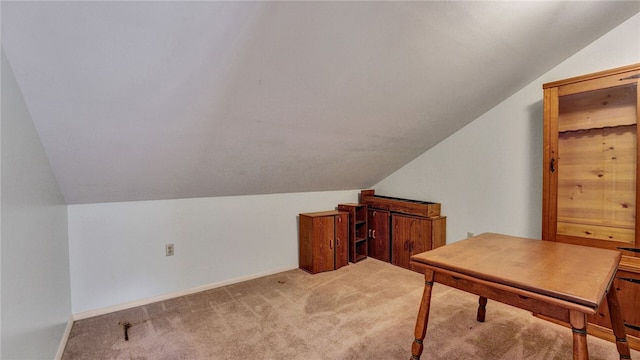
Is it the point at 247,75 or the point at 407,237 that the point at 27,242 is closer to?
the point at 247,75

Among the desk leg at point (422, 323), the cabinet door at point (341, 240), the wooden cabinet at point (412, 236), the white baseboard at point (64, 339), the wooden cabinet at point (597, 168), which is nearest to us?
the desk leg at point (422, 323)

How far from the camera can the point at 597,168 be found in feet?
6.80

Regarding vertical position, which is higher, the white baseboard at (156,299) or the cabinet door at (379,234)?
the cabinet door at (379,234)

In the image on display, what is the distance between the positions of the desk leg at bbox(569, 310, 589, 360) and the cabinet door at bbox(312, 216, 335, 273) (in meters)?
2.33

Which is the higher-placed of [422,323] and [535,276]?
[535,276]

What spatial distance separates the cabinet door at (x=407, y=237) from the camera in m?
3.19

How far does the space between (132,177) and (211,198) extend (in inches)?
29.5

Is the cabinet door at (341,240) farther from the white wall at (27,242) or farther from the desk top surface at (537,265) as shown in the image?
the white wall at (27,242)

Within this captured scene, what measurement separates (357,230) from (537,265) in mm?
2551

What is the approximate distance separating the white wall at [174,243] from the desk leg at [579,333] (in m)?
2.60

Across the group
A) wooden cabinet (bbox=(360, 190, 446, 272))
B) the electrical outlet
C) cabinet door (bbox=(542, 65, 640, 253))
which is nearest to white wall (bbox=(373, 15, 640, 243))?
wooden cabinet (bbox=(360, 190, 446, 272))

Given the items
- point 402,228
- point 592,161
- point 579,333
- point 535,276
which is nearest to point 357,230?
point 402,228

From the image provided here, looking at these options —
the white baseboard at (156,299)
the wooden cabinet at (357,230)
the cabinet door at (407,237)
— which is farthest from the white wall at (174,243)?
the cabinet door at (407,237)

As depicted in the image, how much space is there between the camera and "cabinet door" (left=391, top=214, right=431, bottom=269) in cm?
319
